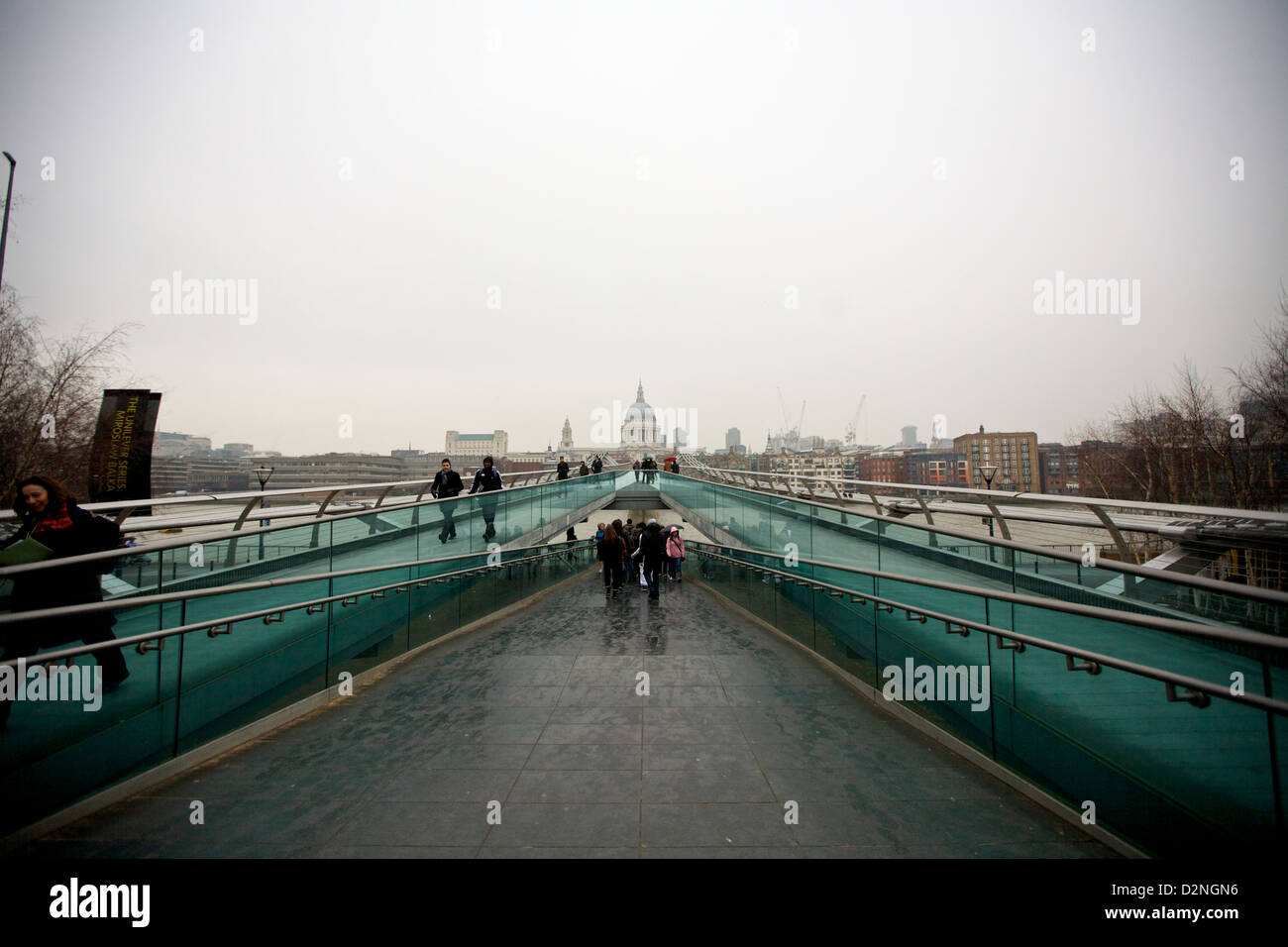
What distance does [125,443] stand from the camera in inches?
598

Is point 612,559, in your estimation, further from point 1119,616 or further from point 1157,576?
point 1157,576

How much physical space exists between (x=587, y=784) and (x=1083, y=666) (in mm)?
2934

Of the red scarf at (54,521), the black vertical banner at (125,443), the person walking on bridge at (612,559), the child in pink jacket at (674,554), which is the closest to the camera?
the red scarf at (54,521)

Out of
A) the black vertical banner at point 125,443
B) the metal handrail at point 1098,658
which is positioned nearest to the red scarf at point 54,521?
the metal handrail at point 1098,658

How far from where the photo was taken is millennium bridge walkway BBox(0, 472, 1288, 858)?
8.99ft

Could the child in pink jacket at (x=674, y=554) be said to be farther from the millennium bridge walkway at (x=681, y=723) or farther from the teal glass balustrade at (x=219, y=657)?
the millennium bridge walkway at (x=681, y=723)

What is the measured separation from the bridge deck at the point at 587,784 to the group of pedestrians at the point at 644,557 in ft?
16.5

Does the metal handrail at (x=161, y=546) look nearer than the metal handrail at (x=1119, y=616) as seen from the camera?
No

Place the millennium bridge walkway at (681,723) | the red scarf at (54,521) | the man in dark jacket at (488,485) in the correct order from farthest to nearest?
the man in dark jacket at (488,485) → the red scarf at (54,521) → the millennium bridge walkway at (681,723)

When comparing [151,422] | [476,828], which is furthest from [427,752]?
[151,422]

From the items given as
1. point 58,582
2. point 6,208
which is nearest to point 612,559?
point 58,582

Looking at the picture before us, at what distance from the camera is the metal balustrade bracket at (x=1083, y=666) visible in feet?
9.98
